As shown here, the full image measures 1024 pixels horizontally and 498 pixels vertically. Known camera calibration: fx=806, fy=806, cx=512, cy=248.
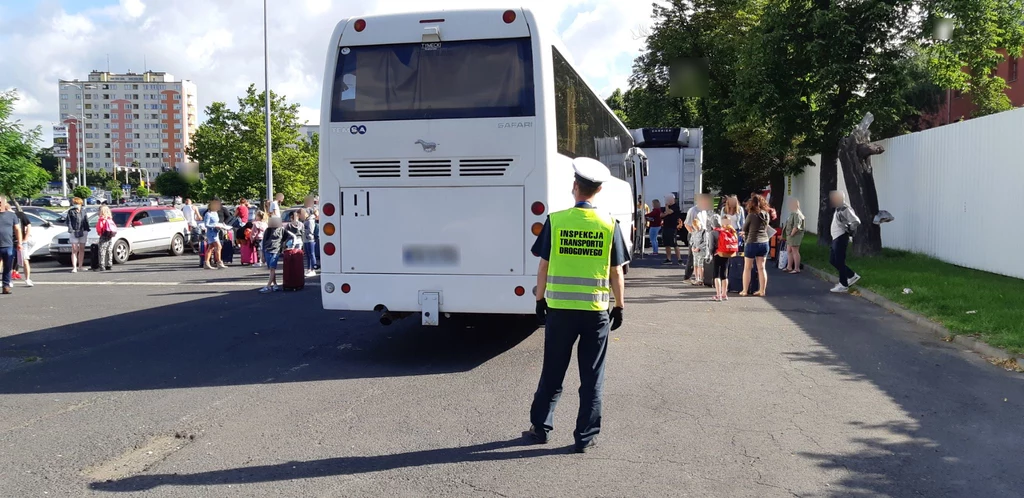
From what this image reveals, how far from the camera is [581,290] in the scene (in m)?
5.23

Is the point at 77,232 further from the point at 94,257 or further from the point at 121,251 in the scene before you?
the point at 121,251

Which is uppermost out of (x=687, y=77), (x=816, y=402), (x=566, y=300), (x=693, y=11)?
(x=693, y=11)

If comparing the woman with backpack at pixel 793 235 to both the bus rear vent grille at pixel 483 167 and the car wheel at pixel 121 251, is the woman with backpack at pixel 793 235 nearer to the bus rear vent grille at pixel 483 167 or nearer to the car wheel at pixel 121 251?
the bus rear vent grille at pixel 483 167

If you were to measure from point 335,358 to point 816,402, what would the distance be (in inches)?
188

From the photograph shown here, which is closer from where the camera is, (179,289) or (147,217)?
(179,289)

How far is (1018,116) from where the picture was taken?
45.5 feet

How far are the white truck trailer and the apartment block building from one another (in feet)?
458

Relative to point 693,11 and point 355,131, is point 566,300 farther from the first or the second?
point 693,11

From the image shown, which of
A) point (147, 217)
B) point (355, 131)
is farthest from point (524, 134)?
point (147, 217)

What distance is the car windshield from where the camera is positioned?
2242 cm

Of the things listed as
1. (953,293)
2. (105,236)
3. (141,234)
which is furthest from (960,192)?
(141,234)

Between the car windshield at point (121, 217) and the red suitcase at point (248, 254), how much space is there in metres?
3.90

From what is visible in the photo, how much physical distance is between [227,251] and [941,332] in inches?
687

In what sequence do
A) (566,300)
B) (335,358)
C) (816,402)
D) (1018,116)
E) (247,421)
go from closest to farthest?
(566,300), (247,421), (816,402), (335,358), (1018,116)
